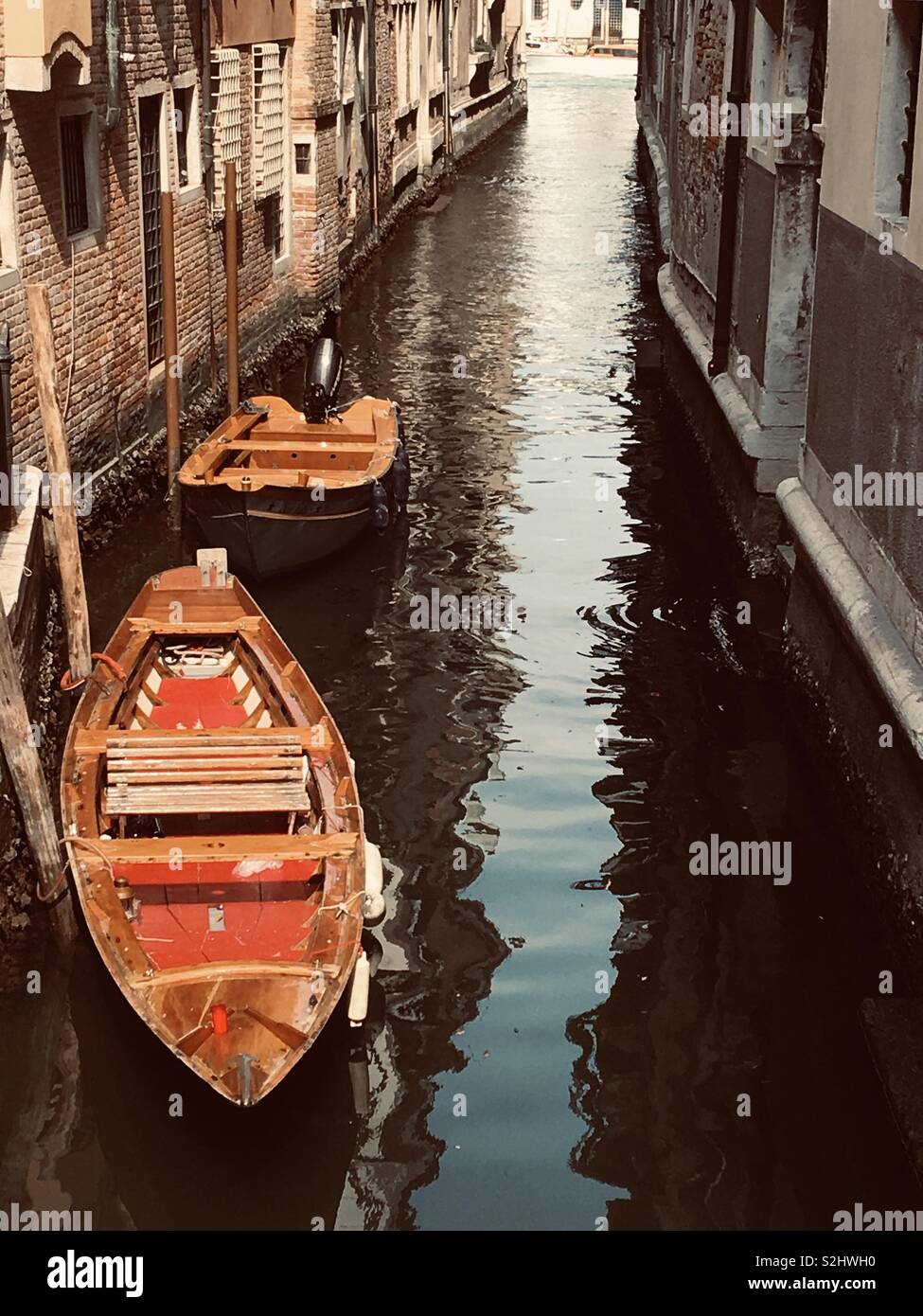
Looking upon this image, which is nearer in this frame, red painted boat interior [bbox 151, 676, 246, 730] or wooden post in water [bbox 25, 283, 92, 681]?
red painted boat interior [bbox 151, 676, 246, 730]

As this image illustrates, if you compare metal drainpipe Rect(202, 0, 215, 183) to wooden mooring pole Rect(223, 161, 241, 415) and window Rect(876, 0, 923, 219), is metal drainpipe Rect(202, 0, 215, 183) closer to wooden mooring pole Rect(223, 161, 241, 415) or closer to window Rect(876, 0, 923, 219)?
wooden mooring pole Rect(223, 161, 241, 415)

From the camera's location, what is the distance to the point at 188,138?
52.4 ft

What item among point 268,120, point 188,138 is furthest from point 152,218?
point 268,120

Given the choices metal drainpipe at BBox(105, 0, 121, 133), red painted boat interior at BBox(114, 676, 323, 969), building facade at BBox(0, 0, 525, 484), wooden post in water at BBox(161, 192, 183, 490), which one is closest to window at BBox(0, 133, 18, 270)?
building facade at BBox(0, 0, 525, 484)

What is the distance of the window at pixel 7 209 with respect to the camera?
36.1ft

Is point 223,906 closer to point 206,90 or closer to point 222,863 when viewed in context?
point 222,863

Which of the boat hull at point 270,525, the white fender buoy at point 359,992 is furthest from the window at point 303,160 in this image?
the white fender buoy at point 359,992

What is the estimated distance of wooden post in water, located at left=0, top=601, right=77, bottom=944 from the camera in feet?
23.7

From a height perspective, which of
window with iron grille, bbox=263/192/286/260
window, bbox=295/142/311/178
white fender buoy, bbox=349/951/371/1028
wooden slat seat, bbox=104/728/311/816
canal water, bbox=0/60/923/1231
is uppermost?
window, bbox=295/142/311/178

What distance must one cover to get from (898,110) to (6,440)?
536 centimetres

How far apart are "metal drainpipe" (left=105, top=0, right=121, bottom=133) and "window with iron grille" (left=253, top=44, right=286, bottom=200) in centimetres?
580

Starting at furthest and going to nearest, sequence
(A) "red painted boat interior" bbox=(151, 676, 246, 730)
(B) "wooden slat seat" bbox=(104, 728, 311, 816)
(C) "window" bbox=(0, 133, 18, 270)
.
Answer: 1. (C) "window" bbox=(0, 133, 18, 270)
2. (A) "red painted boat interior" bbox=(151, 676, 246, 730)
3. (B) "wooden slat seat" bbox=(104, 728, 311, 816)

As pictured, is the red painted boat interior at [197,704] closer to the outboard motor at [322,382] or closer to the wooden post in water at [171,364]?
the wooden post in water at [171,364]

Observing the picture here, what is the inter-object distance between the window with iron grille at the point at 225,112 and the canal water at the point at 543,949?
387 centimetres
